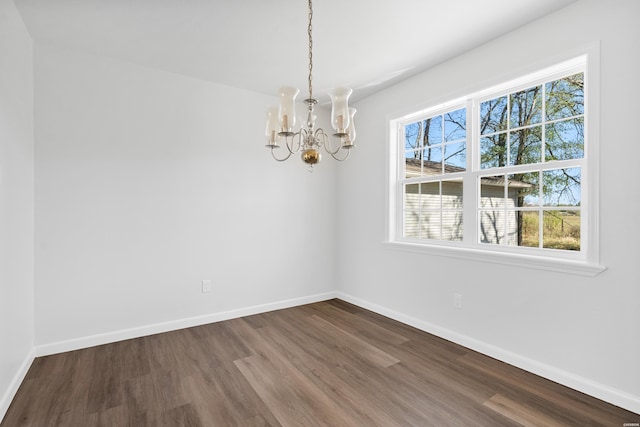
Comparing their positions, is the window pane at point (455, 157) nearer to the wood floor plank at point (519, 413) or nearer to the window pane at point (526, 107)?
the window pane at point (526, 107)

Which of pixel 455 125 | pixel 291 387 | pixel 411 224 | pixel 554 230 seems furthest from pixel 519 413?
pixel 455 125

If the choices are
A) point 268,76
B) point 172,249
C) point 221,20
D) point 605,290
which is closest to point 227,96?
point 268,76

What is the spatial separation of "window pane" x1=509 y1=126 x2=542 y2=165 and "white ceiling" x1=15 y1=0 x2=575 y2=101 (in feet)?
2.57

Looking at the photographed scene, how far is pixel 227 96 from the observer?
338cm

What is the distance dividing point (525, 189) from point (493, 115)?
0.69m

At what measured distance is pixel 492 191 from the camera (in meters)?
2.65

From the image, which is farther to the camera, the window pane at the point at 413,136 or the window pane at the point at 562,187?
the window pane at the point at 413,136

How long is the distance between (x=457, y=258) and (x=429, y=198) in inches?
27.7

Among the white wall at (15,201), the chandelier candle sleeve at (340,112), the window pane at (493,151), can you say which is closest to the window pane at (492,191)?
the window pane at (493,151)

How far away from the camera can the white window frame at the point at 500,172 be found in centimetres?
199

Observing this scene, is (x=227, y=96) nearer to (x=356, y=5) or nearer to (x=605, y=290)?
(x=356, y=5)

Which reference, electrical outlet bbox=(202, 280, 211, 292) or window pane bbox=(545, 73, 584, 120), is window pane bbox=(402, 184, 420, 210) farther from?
electrical outlet bbox=(202, 280, 211, 292)

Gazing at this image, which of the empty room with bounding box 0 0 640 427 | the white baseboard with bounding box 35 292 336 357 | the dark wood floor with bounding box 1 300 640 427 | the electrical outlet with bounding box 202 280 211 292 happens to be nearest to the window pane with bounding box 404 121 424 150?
the empty room with bounding box 0 0 640 427

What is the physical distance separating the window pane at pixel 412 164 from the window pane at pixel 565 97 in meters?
1.21
